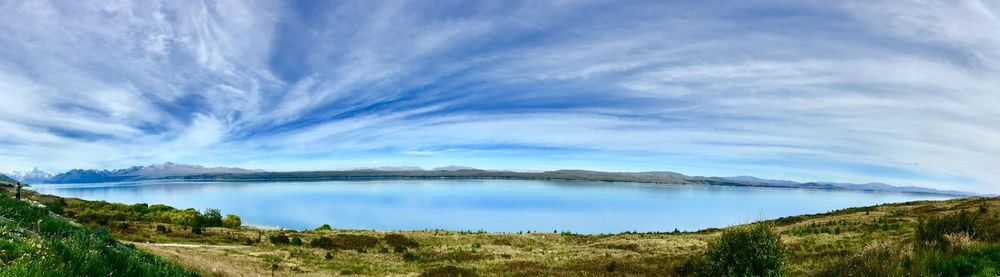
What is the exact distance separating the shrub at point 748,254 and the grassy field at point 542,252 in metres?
0.84

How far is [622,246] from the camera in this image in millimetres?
35938

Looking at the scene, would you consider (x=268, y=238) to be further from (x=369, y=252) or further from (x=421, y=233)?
(x=421, y=233)

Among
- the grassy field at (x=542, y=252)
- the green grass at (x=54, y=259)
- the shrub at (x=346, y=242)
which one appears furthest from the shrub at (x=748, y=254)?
the shrub at (x=346, y=242)

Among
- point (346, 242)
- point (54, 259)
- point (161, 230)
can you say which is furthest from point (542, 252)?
point (161, 230)

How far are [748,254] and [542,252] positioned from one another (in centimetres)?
1862

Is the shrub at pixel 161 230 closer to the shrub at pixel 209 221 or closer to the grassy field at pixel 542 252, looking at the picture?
the grassy field at pixel 542 252

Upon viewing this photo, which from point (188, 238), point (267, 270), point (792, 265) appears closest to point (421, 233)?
point (188, 238)

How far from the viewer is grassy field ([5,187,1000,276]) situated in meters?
14.8

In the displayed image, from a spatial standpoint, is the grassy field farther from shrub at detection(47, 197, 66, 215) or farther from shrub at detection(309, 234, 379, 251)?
shrub at detection(47, 197, 66, 215)

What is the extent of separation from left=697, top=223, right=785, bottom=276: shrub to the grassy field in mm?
842

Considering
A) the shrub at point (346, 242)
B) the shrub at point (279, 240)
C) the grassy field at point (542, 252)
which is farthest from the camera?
the shrub at point (279, 240)

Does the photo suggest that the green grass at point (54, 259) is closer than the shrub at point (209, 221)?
Yes

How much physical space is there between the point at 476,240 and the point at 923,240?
30.6 metres

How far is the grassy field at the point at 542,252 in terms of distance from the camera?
48.6 feet
